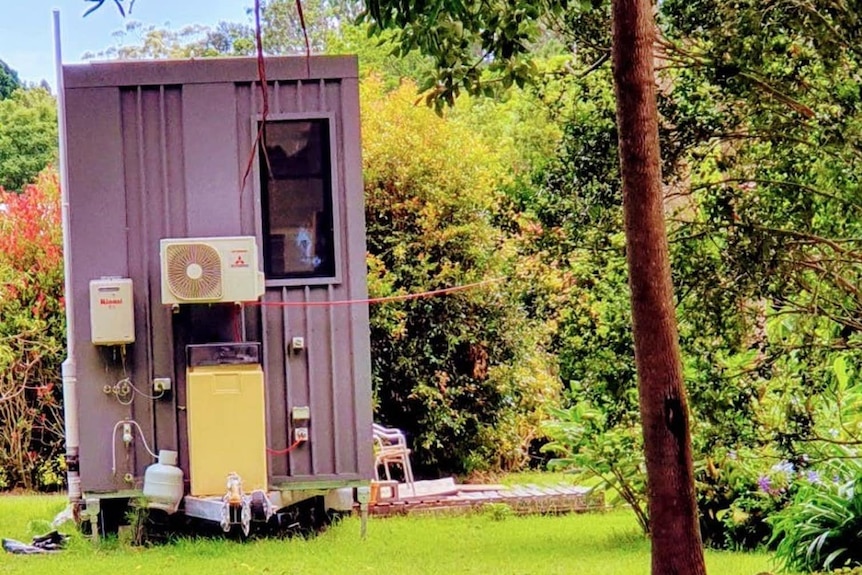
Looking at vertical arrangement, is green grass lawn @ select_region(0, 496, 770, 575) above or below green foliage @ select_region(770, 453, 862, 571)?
below

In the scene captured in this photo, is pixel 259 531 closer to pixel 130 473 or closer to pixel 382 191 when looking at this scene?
pixel 130 473

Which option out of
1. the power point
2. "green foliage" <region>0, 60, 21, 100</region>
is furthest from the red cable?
"green foliage" <region>0, 60, 21, 100</region>

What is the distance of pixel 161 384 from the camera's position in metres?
Result: 7.17

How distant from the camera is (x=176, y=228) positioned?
7215mm

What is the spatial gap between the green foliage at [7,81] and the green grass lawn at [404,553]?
550 inches

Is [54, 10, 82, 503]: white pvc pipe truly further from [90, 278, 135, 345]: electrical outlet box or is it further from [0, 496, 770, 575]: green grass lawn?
[0, 496, 770, 575]: green grass lawn

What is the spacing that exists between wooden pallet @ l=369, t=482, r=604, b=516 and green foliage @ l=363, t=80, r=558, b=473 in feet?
4.29

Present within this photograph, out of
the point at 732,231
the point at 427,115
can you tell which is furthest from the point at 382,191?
the point at 732,231

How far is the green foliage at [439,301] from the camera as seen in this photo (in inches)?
418

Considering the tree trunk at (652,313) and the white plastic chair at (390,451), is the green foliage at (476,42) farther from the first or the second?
the white plastic chair at (390,451)

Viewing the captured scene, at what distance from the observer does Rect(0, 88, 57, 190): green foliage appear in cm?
1831

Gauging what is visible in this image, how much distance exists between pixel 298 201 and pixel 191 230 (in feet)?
2.22

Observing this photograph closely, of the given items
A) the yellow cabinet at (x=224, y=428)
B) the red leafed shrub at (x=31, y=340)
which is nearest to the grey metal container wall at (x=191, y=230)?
the yellow cabinet at (x=224, y=428)

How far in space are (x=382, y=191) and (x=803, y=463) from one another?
6.39m
